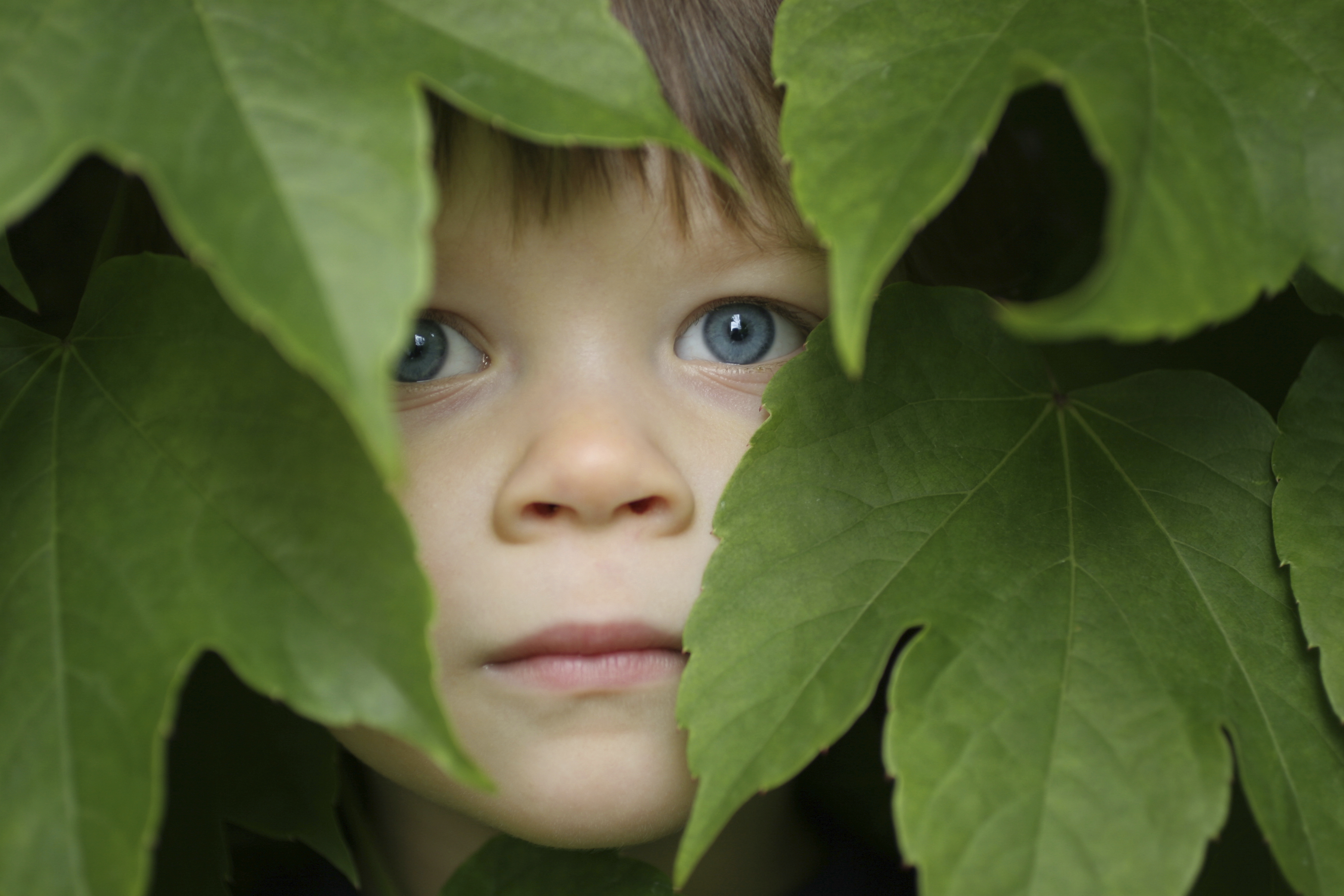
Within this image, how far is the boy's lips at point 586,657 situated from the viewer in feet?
1.98

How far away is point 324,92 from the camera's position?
15.9 inches

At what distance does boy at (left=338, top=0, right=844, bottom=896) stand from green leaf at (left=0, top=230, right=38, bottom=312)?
0.67ft

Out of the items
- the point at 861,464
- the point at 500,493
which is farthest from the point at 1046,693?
the point at 500,493

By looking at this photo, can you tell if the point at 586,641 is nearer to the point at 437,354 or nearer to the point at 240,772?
the point at 437,354

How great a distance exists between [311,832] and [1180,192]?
656 mm

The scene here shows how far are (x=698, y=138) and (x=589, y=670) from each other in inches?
12.3

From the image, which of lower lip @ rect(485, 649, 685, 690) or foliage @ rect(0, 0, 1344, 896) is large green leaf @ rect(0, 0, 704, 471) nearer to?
foliage @ rect(0, 0, 1344, 896)

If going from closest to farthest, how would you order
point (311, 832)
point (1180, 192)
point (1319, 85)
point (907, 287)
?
point (1180, 192) < point (1319, 85) < point (907, 287) < point (311, 832)

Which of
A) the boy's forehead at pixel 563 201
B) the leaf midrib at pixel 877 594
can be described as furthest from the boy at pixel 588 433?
the leaf midrib at pixel 877 594

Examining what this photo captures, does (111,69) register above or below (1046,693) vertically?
above

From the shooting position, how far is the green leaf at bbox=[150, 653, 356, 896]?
737 mm

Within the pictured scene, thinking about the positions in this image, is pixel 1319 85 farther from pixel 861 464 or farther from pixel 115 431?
pixel 115 431

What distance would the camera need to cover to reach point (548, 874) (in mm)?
720

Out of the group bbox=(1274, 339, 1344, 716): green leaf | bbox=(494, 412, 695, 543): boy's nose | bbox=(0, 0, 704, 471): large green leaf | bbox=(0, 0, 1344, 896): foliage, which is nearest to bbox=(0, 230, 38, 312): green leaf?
bbox=(0, 0, 1344, 896): foliage
